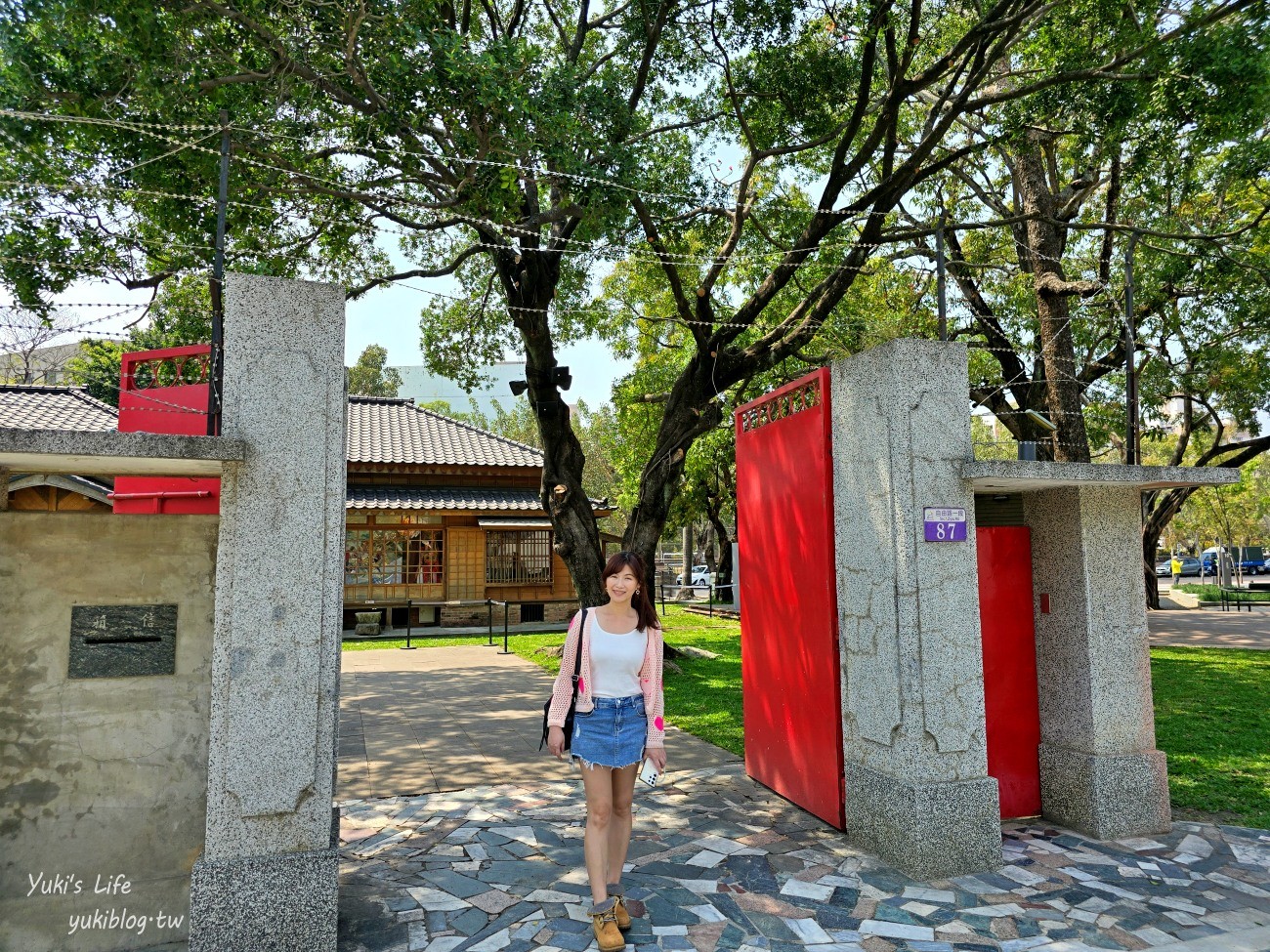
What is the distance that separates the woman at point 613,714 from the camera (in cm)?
367

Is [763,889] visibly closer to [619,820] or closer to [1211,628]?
[619,820]

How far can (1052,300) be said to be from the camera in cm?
1182

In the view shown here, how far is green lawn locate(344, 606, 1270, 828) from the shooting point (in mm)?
6074

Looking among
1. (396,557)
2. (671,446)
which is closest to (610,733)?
(671,446)

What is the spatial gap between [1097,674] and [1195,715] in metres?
5.03

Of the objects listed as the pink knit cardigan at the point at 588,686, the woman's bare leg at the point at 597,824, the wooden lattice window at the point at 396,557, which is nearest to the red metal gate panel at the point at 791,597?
the pink knit cardigan at the point at 588,686

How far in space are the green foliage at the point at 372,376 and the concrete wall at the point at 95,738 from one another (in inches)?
1349

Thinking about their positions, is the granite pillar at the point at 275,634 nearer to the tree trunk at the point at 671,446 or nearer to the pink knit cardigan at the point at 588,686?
the pink knit cardigan at the point at 588,686

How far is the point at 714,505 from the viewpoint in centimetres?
2631

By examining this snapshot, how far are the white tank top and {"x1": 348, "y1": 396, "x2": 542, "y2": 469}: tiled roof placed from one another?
630 inches

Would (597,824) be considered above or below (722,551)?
below

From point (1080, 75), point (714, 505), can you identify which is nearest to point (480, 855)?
point (1080, 75)

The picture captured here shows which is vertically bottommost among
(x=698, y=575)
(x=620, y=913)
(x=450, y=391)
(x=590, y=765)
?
(x=620, y=913)

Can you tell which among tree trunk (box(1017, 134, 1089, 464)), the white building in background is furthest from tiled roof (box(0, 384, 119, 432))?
the white building in background
